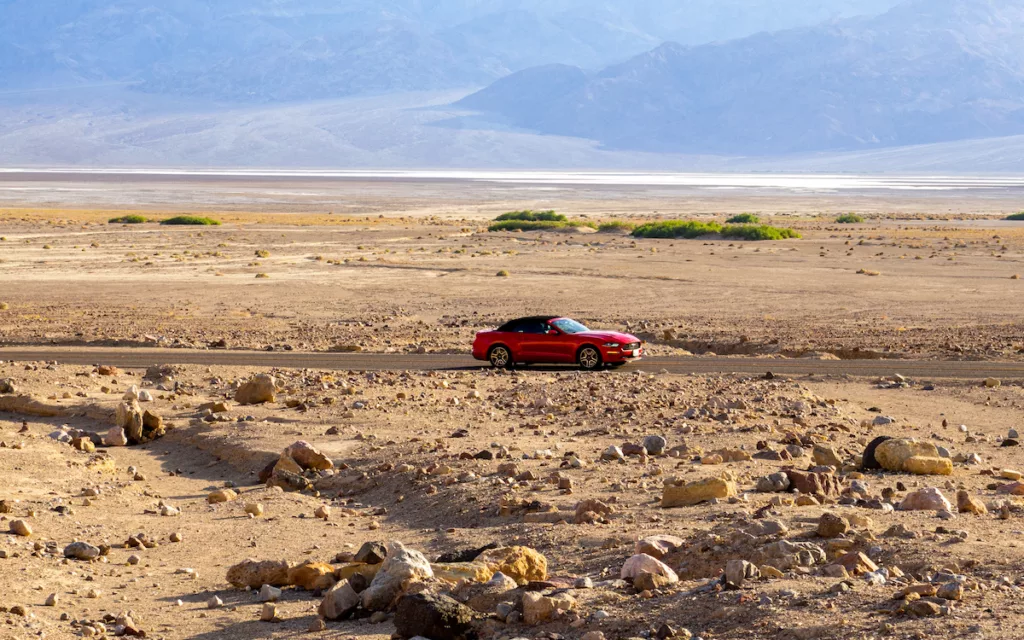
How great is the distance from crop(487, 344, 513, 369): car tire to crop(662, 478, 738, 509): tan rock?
47.8ft

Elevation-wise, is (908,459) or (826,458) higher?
(908,459)

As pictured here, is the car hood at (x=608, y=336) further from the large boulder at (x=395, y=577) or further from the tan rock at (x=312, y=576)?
the large boulder at (x=395, y=577)

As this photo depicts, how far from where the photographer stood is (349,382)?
25375mm

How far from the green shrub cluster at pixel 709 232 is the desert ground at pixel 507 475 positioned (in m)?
27.5

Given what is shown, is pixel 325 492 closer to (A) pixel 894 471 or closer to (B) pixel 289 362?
(A) pixel 894 471

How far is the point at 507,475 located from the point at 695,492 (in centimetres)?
282

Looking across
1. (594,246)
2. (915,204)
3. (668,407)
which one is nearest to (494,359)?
(668,407)

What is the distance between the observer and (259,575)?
1262 centimetres

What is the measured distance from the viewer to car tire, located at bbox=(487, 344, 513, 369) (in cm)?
2891

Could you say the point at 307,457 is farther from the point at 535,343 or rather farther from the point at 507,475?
the point at 535,343

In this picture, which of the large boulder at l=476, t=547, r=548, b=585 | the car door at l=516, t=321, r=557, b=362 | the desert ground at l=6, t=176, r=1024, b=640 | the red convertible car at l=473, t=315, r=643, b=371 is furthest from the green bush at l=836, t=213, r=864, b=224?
the large boulder at l=476, t=547, r=548, b=585

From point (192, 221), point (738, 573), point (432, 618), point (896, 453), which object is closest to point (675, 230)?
point (192, 221)

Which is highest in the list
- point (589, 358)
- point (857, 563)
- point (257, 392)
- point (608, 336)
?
point (608, 336)

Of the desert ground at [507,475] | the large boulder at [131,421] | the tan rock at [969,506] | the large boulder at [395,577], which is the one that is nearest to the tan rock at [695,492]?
the desert ground at [507,475]
